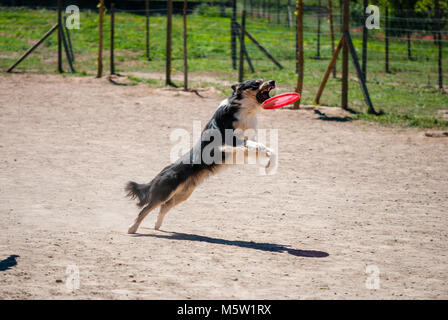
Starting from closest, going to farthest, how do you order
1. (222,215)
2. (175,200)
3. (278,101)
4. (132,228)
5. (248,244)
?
1. (248,244)
2. (132,228)
3. (175,200)
4. (222,215)
5. (278,101)

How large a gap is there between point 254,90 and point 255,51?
18276 mm

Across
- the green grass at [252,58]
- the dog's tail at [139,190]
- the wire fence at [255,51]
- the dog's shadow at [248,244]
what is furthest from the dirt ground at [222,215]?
the wire fence at [255,51]

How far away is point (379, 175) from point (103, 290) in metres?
5.76

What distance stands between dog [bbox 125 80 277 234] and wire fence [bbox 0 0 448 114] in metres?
7.88

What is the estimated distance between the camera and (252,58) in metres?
22.8

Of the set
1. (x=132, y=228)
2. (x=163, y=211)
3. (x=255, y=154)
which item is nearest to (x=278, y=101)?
(x=255, y=154)

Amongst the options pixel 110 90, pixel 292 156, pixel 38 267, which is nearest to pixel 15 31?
pixel 110 90

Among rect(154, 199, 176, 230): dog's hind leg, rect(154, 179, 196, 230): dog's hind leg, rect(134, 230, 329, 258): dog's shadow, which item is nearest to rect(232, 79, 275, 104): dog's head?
rect(154, 179, 196, 230): dog's hind leg

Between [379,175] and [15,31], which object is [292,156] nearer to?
[379,175]

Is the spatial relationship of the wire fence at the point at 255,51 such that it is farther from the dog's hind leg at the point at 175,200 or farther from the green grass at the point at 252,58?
the dog's hind leg at the point at 175,200

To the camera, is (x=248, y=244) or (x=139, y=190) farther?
(x=139, y=190)

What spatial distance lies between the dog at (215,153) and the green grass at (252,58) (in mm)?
6613

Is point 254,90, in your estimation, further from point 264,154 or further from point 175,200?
point 175,200

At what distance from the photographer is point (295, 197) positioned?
7.70 metres
